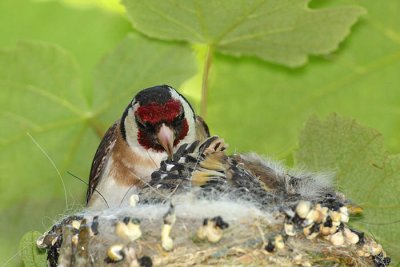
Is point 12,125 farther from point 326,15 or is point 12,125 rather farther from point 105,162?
point 326,15

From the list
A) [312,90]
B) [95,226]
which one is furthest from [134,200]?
[312,90]

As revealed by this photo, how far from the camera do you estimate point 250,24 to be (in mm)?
4234

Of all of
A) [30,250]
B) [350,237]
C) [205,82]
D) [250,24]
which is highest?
[250,24]

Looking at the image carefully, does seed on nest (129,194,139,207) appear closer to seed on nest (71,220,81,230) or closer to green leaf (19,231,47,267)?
seed on nest (71,220,81,230)

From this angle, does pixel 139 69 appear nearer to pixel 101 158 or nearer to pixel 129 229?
pixel 101 158

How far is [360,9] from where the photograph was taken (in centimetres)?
418

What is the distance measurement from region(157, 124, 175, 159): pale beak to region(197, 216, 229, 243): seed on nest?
2.66 ft

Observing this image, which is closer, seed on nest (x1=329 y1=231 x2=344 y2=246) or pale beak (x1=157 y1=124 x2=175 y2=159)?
seed on nest (x1=329 y1=231 x2=344 y2=246)

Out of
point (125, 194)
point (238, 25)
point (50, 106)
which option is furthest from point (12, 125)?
point (238, 25)

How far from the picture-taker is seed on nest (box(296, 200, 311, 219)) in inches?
137

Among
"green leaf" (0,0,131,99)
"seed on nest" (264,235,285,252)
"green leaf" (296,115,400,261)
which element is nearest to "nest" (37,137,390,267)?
"seed on nest" (264,235,285,252)

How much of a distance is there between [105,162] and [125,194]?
0.40 meters

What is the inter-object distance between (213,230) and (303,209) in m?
0.31

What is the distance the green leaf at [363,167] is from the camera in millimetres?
3879
